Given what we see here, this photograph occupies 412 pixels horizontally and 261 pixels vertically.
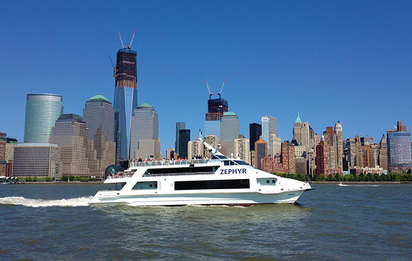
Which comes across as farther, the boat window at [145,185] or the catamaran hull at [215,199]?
the boat window at [145,185]

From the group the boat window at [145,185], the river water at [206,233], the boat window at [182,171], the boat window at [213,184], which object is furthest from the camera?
the boat window at [145,185]

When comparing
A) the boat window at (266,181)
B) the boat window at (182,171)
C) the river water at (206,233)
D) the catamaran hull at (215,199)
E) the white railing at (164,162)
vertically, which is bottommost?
the river water at (206,233)

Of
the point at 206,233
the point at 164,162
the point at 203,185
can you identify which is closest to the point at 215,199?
the point at 203,185

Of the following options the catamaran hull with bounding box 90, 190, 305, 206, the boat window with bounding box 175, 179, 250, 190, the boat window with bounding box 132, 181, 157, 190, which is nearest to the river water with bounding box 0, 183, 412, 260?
the catamaran hull with bounding box 90, 190, 305, 206

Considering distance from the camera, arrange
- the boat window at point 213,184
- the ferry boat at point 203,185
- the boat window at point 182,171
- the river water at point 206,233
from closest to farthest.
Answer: the river water at point 206,233 → the ferry boat at point 203,185 → the boat window at point 213,184 → the boat window at point 182,171

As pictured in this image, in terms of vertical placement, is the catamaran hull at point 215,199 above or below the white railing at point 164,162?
below

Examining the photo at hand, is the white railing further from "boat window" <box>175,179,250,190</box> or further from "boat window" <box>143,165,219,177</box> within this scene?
"boat window" <box>175,179,250,190</box>

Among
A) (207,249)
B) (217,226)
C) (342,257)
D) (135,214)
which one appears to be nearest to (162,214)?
(135,214)

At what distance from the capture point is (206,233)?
21094 millimetres

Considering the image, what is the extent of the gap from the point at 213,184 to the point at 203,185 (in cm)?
91

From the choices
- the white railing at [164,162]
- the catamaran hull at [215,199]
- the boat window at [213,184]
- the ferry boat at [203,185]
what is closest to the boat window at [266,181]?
the ferry boat at [203,185]

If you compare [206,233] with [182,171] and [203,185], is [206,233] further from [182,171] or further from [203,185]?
[182,171]

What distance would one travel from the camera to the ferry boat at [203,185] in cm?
3025

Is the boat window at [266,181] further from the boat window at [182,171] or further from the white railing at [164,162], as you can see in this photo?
the white railing at [164,162]
